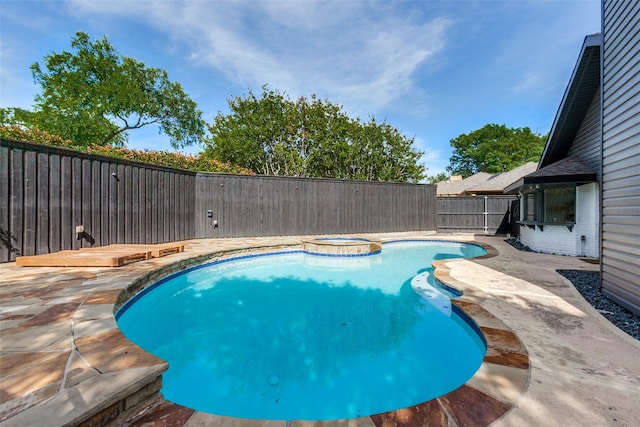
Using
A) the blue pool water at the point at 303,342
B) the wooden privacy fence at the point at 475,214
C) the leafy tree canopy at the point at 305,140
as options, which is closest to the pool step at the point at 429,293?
the blue pool water at the point at 303,342

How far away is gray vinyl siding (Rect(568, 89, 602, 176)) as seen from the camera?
6.00m

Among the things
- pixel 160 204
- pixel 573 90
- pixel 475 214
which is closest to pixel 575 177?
pixel 573 90

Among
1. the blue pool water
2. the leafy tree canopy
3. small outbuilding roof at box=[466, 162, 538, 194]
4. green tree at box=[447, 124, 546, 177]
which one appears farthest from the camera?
green tree at box=[447, 124, 546, 177]

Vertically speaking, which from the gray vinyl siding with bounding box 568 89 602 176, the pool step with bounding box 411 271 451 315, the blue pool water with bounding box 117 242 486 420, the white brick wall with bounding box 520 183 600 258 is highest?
the gray vinyl siding with bounding box 568 89 602 176

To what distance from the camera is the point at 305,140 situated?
705 inches

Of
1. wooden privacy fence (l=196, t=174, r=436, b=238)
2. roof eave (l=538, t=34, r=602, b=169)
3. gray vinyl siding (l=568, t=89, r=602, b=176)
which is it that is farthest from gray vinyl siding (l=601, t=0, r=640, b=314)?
wooden privacy fence (l=196, t=174, r=436, b=238)

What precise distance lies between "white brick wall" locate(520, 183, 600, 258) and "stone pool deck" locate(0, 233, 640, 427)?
14.1ft

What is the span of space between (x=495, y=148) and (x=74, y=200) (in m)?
38.1

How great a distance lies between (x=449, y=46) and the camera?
1188 cm

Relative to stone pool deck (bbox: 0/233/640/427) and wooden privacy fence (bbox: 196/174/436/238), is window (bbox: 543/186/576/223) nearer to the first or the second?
stone pool deck (bbox: 0/233/640/427)

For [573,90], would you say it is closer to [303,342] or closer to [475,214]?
[475,214]

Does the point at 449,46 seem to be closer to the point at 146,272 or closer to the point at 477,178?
the point at 477,178

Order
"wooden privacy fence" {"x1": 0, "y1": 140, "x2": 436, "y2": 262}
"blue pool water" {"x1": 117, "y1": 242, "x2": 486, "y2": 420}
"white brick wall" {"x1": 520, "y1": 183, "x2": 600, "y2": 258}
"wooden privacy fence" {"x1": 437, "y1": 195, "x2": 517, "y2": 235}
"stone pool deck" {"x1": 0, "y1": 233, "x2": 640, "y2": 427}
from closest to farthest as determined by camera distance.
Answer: "stone pool deck" {"x1": 0, "y1": 233, "x2": 640, "y2": 427}
"blue pool water" {"x1": 117, "y1": 242, "x2": 486, "y2": 420}
"wooden privacy fence" {"x1": 0, "y1": 140, "x2": 436, "y2": 262}
"white brick wall" {"x1": 520, "y1": 183, "x2": 600, "y2": 258}
"wooden privacy fence" {"x1": 437, "y1": 195, "x2": 517, "y2": 235}

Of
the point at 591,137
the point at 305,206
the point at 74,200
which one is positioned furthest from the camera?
the point at 305,206
